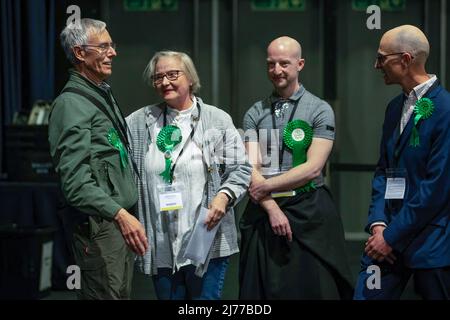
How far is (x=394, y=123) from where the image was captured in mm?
3193

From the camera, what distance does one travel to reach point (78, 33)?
3117 millimetres

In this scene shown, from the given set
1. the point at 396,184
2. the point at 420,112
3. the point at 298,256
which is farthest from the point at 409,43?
the point at 298,256

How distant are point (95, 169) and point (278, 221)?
2.59 ft

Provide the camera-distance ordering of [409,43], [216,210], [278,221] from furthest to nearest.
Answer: [278,221] → [216,210] → [409,43]

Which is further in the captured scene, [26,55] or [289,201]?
[26,55]

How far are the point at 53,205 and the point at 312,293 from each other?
2.44 m

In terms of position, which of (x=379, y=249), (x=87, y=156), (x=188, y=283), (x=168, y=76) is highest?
(x=168, y=76)

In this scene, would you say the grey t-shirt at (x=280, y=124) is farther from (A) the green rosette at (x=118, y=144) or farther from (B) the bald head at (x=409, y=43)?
(A) the green rosette at (x=118, y=144)

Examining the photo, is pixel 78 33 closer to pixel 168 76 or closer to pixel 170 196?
pixel 168 76

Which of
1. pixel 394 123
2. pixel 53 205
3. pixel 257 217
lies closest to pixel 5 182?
pixel 53 205

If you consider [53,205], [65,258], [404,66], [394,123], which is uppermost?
[404,66]

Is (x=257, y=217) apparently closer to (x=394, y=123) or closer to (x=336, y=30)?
(x=394, y=123)

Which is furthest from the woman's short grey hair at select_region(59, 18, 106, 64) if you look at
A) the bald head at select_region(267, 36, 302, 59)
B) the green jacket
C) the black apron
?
the black apron

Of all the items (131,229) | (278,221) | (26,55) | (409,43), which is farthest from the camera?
(26,55)
